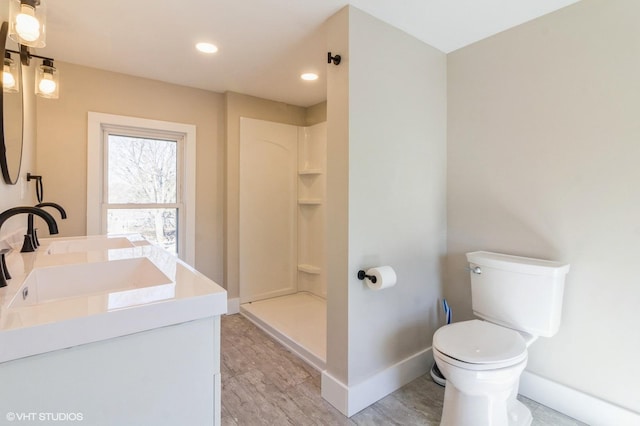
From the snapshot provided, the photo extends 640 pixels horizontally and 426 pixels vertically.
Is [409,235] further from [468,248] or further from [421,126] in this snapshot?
[421,126]

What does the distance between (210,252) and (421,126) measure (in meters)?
2.23

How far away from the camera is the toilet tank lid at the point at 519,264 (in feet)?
5.30

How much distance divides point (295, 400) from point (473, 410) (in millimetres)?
945

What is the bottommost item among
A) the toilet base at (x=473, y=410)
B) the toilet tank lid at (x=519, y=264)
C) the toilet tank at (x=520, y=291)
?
the toilet base at (x=473, y=410)

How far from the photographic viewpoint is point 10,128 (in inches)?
58.1

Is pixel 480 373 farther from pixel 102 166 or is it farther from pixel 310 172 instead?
pixel 102 166

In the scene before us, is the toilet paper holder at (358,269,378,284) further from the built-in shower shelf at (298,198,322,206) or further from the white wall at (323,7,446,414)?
the built-in shower shelf at (298,198,322,206)

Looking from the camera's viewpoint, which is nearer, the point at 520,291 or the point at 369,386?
the point at 520,291

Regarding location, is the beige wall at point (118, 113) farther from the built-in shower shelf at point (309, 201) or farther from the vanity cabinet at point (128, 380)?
the vanity cabinet at point (128, 380)

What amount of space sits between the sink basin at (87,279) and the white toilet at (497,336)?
129cm

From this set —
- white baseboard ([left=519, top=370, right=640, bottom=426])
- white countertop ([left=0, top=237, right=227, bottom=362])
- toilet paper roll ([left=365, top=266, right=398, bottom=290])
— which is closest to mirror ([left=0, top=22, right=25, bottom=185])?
white countertop ([left=0, top=237, right=227, bottom=362])

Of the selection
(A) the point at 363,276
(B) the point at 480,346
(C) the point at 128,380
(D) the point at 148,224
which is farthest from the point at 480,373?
(D) the point at 148,224

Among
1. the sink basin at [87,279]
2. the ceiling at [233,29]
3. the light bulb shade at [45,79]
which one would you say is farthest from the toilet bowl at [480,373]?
the light bulb shade at [45,79]

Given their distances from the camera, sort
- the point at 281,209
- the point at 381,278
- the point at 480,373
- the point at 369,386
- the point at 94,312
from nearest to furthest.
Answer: the point at 94,312
the point at 480,373
the point at 381,278
the point at 369,386
the point at 281,209
